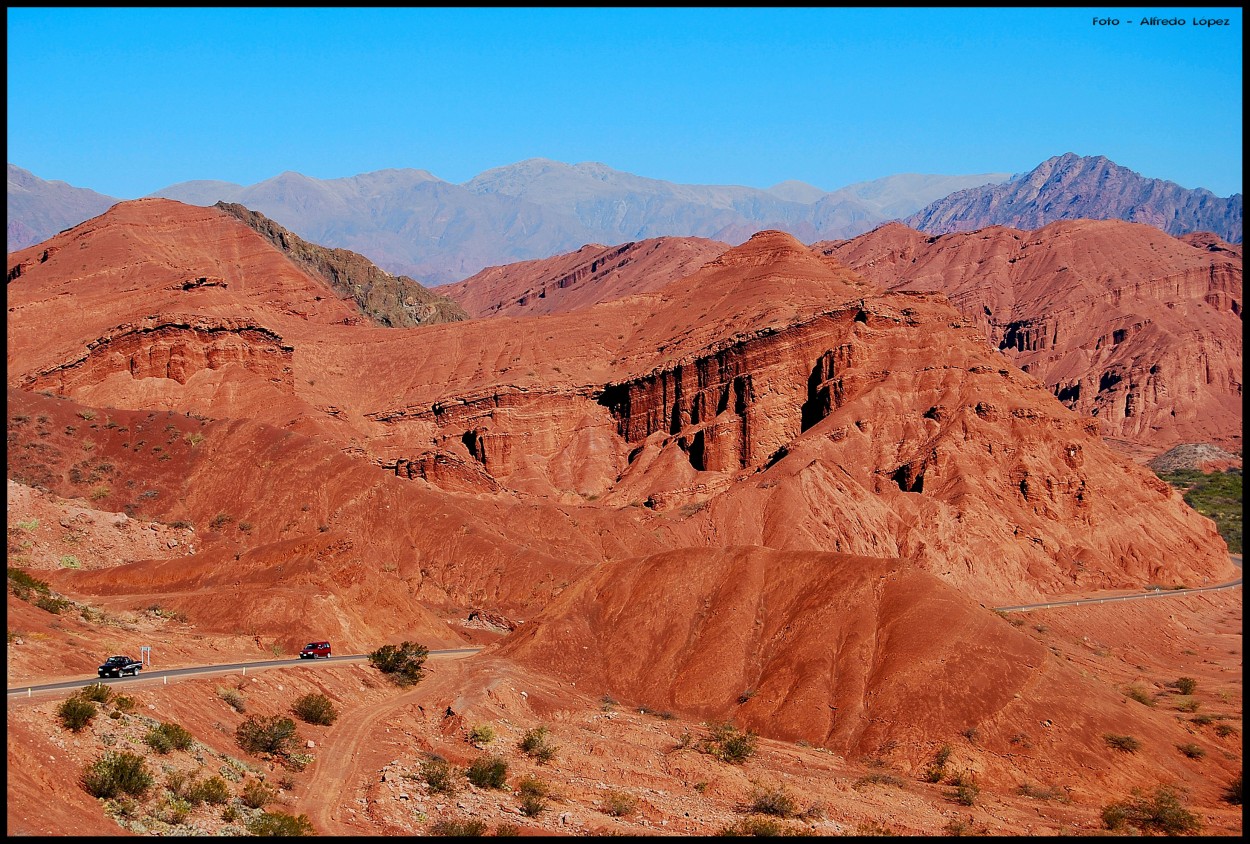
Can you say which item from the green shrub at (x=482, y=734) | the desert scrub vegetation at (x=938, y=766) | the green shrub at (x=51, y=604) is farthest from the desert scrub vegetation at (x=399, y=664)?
the desert scrub vegetation at (x=938, y=766)

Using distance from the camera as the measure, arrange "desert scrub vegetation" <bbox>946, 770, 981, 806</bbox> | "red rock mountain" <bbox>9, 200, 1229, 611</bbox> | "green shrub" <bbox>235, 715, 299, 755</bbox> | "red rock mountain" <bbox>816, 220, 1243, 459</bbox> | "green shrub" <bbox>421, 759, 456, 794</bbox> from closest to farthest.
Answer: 1. "green shrub" <bbox>421, 759, 456, 794</bbox>
2. "green shrub" <bbox>235, 715, 299, 755</bbox>
3. "desert scrub vegetation" <bbox>946, 770, 981, 806</bbox>
4. "red rock mountain" <bbox>9, 200, 1229, 611</bbox>
5. "red rock mountain" <bbox>816, 220, 1243, 459</bbox>

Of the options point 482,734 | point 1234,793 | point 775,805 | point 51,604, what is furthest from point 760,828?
point 51,604

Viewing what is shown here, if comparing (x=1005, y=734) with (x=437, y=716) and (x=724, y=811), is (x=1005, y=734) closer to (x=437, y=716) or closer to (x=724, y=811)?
(x=724, y=811)

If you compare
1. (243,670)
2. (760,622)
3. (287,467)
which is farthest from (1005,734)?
(287,467)

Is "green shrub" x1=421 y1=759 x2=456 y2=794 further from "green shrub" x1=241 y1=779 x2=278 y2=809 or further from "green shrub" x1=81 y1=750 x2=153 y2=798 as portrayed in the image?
"green shrub" x1=81 y1=750 x2=153 y2=798

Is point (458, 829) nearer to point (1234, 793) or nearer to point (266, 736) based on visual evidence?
point (266, 736)

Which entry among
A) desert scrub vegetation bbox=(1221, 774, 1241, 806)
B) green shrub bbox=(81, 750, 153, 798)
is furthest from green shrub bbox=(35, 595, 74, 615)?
desert scrub vegetation bbox=(1221, 774, 1241, 806)
